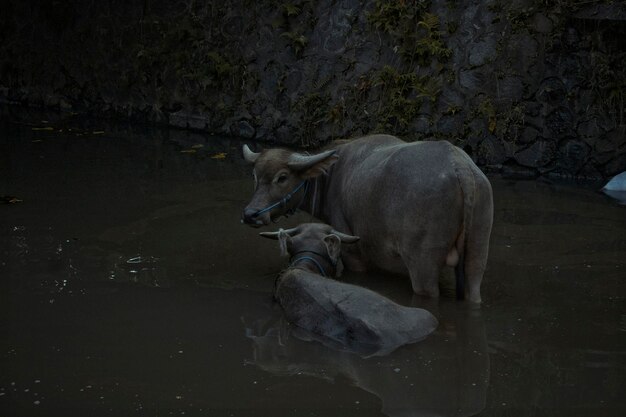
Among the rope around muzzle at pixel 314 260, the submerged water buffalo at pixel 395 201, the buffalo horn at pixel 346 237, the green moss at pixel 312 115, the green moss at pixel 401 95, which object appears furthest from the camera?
the green moss at pixel 312 115

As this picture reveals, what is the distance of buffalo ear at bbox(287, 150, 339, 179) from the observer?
8086 mm

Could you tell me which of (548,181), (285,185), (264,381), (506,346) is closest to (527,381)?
(506,346)

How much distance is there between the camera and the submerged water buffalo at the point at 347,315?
246 inches

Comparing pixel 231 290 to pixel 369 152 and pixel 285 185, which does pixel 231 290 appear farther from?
pixel 369 152

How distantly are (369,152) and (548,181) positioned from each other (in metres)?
4.22

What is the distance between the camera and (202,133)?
14.8 metres

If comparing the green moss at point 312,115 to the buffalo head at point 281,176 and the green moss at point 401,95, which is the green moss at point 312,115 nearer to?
the green moss at point 401,95

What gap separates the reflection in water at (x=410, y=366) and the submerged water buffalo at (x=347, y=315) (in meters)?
0.09

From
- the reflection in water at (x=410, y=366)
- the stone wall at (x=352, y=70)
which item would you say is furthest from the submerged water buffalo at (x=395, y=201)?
the stone wall at (x=352, y=70)

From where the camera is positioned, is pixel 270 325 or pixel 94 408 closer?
pixel 94 408

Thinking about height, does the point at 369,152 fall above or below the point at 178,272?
above

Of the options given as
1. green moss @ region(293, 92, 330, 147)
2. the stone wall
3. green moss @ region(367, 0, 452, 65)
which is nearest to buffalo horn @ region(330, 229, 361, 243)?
the stone wall

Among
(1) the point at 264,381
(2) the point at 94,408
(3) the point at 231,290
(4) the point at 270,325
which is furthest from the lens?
(3) the point at 231,290

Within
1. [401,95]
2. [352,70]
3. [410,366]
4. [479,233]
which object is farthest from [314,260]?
[352,70]
